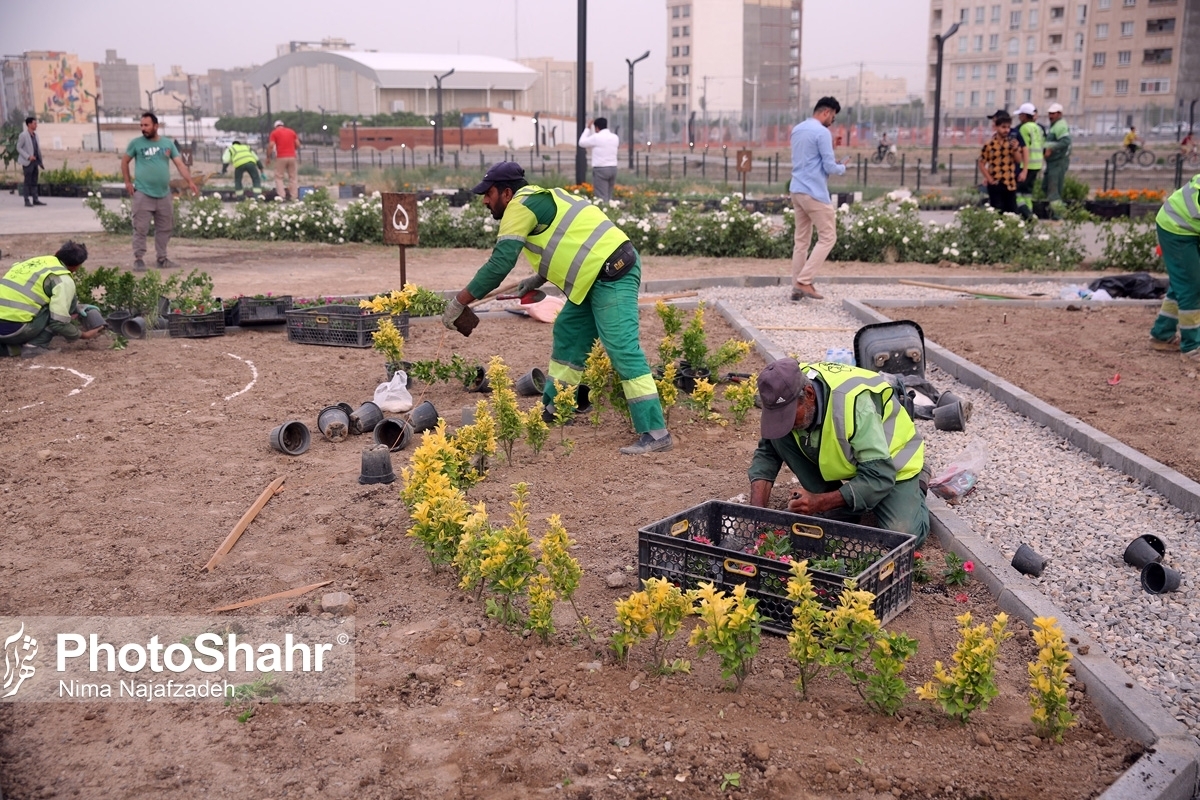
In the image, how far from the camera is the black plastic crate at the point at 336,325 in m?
9.48

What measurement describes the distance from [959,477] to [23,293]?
7.01 m

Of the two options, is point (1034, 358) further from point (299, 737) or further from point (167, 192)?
point (167, 192)

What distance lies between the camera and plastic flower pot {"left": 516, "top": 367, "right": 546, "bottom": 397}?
26.3 feet

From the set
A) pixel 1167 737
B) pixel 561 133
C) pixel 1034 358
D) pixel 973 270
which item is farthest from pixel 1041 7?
pixel 1167 737

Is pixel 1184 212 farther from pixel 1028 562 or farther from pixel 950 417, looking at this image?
pixel 1028 562

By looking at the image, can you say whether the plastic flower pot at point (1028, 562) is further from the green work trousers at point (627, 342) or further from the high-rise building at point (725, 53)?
the high-rise building at point (725, 53)

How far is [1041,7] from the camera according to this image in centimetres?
8531

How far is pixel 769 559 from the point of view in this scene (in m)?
4.15

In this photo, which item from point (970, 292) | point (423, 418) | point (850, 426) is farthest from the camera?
point (970, 292)

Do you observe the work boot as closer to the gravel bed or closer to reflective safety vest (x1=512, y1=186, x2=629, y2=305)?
reflective safety vest (x1=512, y1=186, x2=629, y2=305)

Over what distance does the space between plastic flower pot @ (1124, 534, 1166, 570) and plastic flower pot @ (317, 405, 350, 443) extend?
4355mm

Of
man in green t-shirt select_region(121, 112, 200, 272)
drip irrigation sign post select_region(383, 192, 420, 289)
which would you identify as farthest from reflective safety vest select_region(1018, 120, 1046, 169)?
man in green t-shirt select_region(121, 112, 200, 272)

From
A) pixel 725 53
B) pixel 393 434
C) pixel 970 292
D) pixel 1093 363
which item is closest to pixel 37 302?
pixel 393 434

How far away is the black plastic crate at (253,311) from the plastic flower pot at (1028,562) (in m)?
7.12
